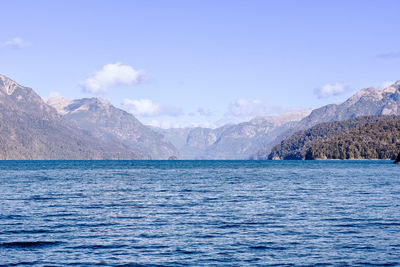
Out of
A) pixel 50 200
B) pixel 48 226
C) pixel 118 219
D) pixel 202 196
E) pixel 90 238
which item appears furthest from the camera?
pixel 202 196

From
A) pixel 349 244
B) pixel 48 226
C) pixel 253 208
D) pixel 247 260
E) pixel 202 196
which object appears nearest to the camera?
pixel 247 260

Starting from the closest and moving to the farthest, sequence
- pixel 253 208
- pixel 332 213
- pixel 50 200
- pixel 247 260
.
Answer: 1. pixel 247 260
2. pixel 332 213
3. pixel 253 208
4. pixel 50 200

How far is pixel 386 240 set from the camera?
1526 inches

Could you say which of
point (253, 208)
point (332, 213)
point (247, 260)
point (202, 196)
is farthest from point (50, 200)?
point (247, 260)

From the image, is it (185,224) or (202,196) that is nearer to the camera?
(185,224)

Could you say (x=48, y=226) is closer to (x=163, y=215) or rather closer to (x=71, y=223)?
(x=71, y=223)

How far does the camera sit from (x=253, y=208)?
2349 inches

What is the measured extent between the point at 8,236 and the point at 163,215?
17.3 metres

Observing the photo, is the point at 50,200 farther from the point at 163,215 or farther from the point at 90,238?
the point at 90,238

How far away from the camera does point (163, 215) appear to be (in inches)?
2115

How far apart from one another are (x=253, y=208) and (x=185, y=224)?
14552 mm

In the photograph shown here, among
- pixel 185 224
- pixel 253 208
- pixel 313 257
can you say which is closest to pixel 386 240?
pixel 313 257

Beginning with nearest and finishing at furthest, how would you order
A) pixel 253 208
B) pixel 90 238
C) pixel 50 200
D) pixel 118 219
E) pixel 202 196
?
pixel 90 238, pixel 118 219, pixel 253 208, pixel 50 200, pixel 202 196

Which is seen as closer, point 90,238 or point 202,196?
point 90,238
